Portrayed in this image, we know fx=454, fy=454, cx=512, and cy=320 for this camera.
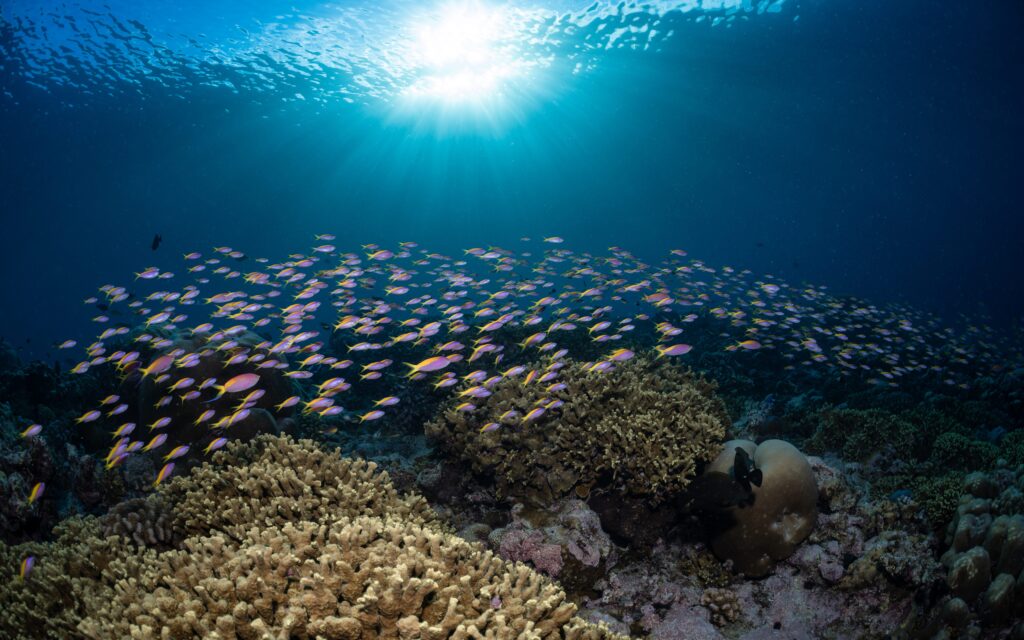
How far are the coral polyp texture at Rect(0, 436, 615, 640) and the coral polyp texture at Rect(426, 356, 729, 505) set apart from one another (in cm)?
265

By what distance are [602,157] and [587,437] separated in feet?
213

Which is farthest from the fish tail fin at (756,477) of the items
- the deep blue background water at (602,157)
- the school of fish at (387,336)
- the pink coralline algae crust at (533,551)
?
the deep blue background water at (602,157)

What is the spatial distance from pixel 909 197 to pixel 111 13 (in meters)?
112

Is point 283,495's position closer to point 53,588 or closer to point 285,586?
point 53,588

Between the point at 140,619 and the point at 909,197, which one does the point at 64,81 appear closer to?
the point at 140,619

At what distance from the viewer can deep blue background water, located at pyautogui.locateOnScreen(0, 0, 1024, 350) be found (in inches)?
1228

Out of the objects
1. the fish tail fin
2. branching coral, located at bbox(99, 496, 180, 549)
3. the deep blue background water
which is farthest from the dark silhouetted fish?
the deep blue background water

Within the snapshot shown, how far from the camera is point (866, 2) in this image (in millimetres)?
25719

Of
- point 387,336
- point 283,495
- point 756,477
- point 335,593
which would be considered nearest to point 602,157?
point 387,336

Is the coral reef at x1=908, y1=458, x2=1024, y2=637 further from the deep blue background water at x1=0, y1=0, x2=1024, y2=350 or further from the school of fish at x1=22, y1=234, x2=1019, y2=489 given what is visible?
the deep blue background water at x1=0, y1=0, x2=1024, y2=350

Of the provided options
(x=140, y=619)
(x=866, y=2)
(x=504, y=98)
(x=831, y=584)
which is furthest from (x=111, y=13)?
(x=866, y=2)

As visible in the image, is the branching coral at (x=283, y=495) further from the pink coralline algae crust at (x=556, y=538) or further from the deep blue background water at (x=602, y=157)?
the deep blue background water at (x=602, y=157)

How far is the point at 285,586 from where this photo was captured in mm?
2910

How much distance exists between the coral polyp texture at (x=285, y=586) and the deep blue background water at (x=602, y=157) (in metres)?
26.0
